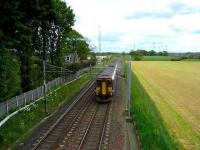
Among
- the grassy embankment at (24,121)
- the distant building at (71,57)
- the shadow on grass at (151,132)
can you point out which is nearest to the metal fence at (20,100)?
the grassy embankment at (24,121)

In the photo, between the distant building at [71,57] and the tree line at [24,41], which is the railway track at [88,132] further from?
the distant building at [71,57]

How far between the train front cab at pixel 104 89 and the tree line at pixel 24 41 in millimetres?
6943

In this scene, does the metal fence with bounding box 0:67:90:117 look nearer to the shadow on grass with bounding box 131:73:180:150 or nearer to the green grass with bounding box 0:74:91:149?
the green grass with bounding box 0:74:91:149

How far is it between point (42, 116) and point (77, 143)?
32.1ft

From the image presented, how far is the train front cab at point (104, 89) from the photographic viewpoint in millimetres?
41188

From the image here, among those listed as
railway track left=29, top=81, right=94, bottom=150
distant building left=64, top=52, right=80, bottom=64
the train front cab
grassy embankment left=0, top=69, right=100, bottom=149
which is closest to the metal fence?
grassy embankment left=0, top=69, right=100, bottom=149

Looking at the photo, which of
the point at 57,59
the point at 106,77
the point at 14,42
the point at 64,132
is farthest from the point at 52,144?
the point at 57,59

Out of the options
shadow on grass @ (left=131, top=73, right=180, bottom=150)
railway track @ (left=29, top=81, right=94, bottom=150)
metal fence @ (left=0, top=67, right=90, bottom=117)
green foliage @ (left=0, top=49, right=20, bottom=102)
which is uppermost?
green foliage @ (left=0, top=49, right=20, bottom=102)

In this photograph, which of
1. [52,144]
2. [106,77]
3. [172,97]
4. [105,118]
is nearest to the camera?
[52,144]

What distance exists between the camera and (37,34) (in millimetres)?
54562

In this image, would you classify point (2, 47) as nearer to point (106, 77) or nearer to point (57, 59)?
point (106, 77)

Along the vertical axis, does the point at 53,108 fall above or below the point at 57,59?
below

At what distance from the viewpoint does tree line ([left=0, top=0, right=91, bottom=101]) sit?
28703mm

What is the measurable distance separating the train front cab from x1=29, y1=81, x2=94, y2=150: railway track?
176cm
